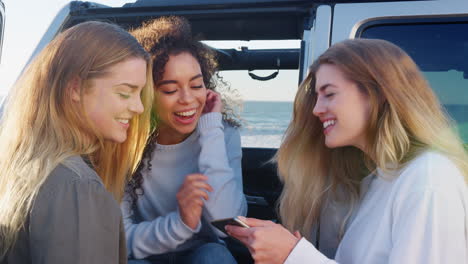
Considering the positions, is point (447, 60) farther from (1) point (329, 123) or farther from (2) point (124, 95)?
(2) point (124, 95)

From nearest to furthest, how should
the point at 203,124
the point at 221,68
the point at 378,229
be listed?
the point at 378,229, the point at 203,124, the point at 221,68

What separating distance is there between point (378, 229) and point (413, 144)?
278 mm

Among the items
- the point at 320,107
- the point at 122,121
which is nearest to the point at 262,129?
the point at 320,107

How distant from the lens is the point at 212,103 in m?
2.33

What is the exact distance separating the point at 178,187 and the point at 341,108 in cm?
90

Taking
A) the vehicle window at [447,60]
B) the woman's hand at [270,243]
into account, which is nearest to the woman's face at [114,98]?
the woman's hand at [270,243]

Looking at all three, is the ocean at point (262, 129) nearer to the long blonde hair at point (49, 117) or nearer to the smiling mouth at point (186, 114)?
the smiling mouth at point (186, 114)

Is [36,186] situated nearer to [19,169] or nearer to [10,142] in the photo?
[19,169]

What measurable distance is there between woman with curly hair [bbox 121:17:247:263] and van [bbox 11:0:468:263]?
0.44 ft

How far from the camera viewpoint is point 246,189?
333 cm

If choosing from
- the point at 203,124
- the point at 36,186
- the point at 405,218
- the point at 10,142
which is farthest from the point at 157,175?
the point at 405,218

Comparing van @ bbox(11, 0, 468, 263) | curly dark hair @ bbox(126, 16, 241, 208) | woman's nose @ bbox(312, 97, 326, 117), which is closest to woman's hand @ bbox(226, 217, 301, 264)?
woman's nose @ bbox(312, 97, 326, 117)

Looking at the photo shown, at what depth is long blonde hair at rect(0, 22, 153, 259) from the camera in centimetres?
129

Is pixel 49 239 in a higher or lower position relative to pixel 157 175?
higher
